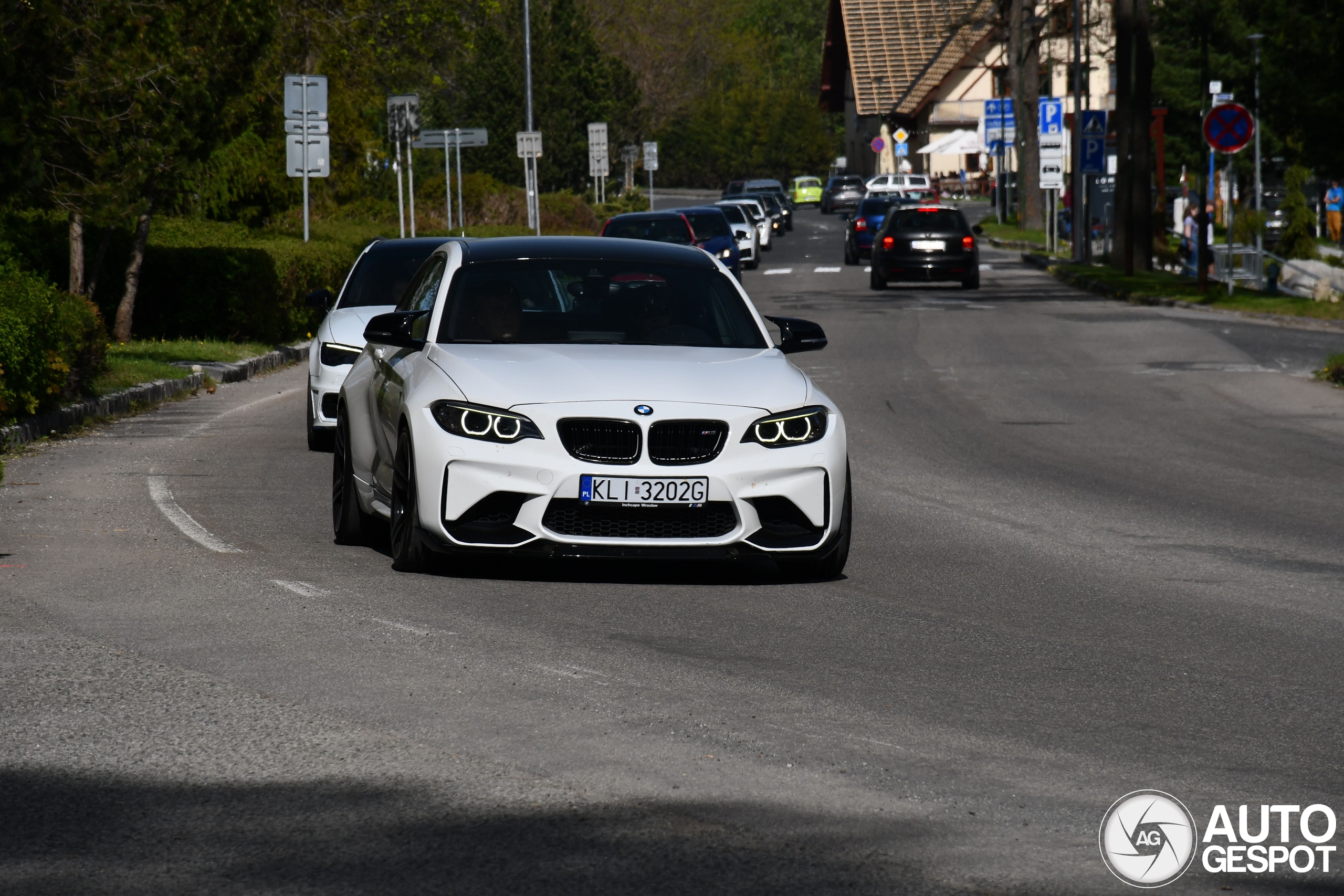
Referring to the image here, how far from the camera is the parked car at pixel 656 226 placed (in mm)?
34656

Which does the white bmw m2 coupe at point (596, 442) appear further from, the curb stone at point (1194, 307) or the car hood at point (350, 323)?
the curb stone at point (1194, 307)

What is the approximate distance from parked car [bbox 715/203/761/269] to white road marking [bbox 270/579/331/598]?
1608 inches

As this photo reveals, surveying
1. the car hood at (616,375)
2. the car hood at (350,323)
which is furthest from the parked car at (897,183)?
the car hood at (616,375)

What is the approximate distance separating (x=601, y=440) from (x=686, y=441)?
1.18 feet

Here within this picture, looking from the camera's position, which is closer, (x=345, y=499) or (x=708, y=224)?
(x=345, y=499)

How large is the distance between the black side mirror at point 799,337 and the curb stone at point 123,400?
7.01 m

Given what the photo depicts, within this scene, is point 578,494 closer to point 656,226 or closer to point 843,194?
point 656,226

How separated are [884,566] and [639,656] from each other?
2811mm

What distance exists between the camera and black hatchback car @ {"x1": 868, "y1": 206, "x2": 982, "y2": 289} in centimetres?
3950

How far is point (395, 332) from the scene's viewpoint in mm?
9359

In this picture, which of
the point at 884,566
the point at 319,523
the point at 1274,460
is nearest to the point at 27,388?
the point at 319,523

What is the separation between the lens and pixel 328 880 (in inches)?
178

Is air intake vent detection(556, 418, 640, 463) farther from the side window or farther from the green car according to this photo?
the green car

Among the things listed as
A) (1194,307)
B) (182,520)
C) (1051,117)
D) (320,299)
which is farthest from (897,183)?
(182,520)
